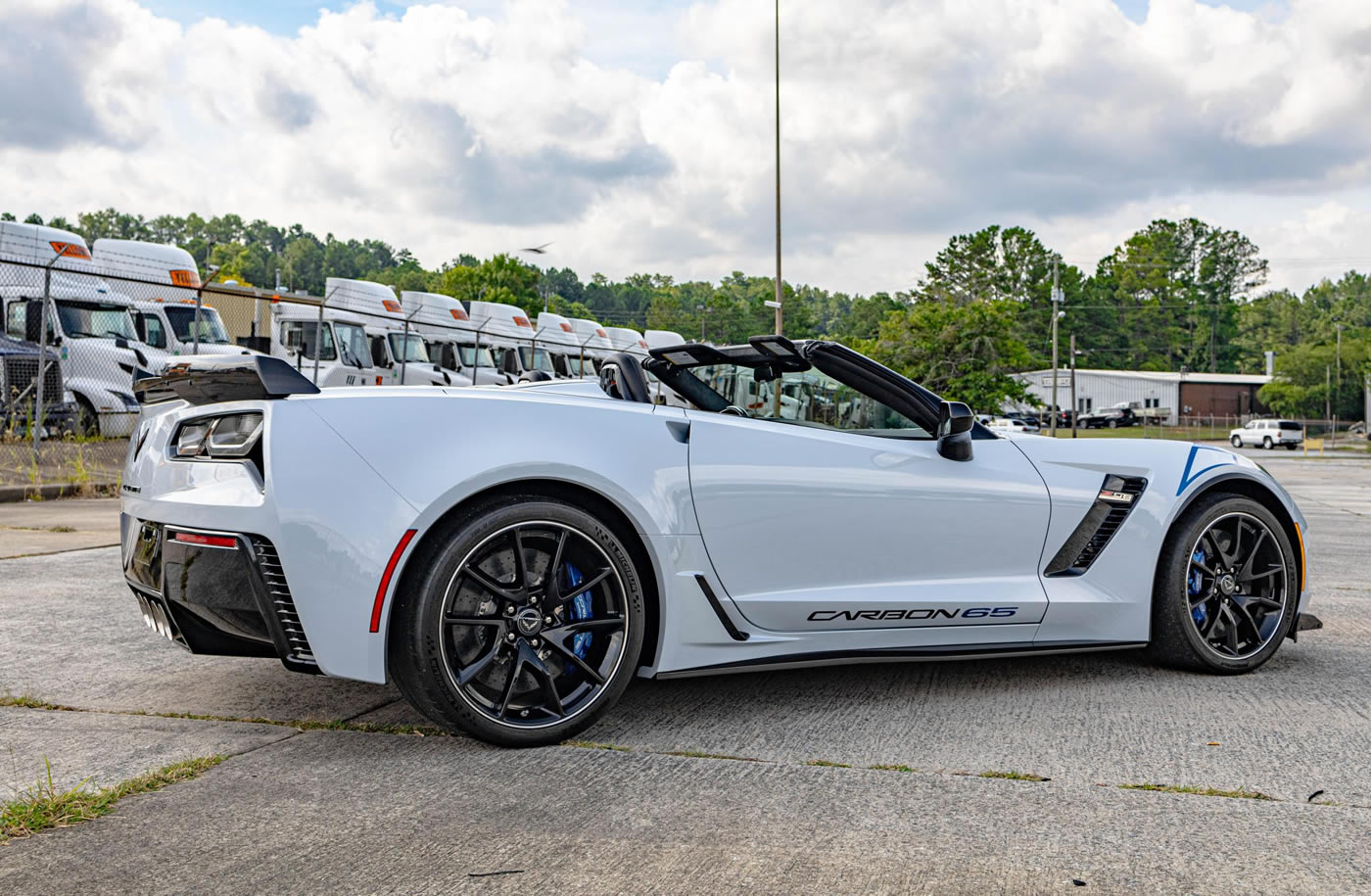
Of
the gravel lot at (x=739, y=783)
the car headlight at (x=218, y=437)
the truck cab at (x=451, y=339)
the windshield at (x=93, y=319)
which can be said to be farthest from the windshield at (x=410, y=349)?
the car headlight at (x=218, y=437)

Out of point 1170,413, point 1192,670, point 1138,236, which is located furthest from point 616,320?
point 1192,670

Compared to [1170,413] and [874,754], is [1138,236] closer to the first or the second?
[1170,413]

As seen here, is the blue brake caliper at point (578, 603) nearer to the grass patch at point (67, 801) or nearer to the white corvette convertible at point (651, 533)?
the white corvette convertible at point (651, 533)

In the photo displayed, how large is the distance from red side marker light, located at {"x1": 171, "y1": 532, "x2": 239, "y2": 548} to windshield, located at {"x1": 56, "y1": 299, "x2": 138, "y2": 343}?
16835 millimetres

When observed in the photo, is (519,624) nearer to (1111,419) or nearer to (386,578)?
(386,578)

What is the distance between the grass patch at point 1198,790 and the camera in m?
3.05

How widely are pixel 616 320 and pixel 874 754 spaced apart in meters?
159

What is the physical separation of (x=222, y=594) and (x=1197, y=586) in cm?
342

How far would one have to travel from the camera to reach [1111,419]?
275ft

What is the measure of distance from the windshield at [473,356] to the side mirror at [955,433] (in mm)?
26905

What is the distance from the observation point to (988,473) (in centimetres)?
412

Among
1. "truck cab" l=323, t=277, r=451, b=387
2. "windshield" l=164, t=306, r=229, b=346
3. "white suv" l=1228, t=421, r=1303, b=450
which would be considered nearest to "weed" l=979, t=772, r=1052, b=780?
"windshield" l=164, t=306, r=229, b=346

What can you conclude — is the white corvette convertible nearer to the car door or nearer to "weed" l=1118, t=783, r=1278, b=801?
the car door

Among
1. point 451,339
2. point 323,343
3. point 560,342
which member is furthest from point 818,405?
point 560,342
